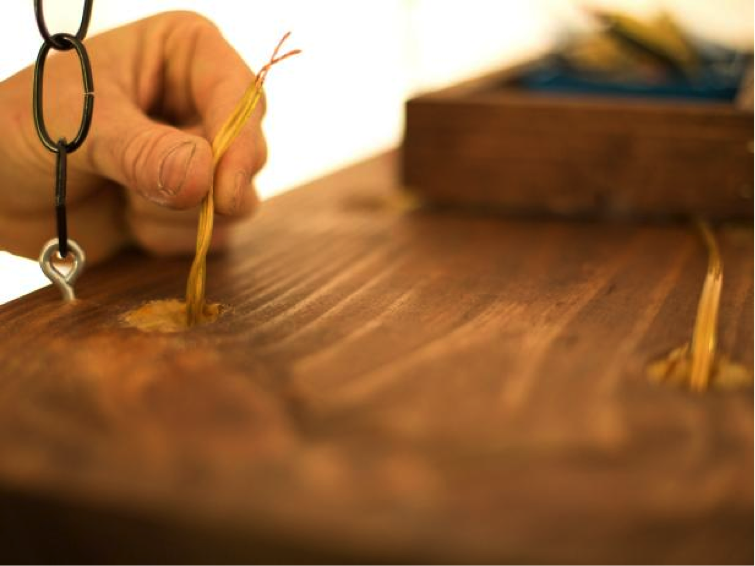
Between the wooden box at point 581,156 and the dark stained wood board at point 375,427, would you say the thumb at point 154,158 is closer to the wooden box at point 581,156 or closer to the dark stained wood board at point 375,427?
the dark stained wood board at point 375,427

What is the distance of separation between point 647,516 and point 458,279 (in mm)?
229

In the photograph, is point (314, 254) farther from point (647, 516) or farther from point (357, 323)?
point (647, 516)

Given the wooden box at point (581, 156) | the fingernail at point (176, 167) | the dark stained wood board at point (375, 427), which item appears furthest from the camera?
the wooden box at point (581, 156)

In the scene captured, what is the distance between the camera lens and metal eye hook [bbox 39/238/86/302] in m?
0.40

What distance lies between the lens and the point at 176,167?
36 centimetres

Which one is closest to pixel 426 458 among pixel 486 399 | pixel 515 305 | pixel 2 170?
pixel 486 399

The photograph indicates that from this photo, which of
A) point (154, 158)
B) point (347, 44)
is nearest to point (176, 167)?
point (154, 158)

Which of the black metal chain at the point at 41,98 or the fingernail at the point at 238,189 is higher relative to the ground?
the black metal chain at the point at 41,98

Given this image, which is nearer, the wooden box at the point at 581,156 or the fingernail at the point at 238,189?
the fingernail at the point at 238,189

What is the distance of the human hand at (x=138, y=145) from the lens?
0.37m

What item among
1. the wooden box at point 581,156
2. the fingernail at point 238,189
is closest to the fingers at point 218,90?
the fingernail at point 238,189

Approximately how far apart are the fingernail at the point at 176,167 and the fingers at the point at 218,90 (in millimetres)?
21

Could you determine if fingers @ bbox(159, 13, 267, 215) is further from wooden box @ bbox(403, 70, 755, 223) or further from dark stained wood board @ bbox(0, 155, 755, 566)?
wooden box @ bbox(403, 70, 755, 223)

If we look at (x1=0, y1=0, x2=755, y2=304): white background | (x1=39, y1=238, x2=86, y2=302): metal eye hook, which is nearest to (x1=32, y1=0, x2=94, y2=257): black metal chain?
(x1=39, y1=238, x2=86, y2=302): metal eye hook
